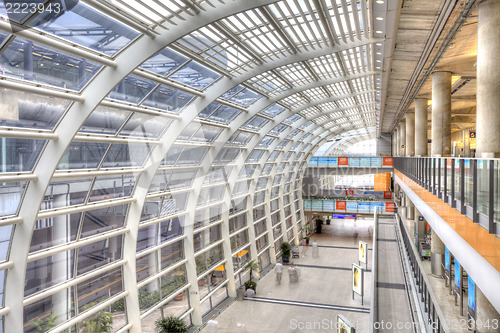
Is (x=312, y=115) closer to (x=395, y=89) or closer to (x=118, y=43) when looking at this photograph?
(x=395, y=89)

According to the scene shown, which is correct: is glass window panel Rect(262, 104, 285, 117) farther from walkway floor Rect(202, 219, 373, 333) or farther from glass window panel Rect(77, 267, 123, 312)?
glass window panel Rect(77, 267, 123, 312)

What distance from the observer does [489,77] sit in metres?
9.10

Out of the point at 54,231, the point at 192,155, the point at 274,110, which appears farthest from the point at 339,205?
the point at 54,231

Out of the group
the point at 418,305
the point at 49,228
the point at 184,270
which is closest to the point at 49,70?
the point at 49,228

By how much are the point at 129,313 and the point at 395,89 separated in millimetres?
17496

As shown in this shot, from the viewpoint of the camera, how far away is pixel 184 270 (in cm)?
1925

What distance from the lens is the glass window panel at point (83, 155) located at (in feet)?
37.1

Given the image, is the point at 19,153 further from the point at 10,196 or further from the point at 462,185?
the point at 462,185

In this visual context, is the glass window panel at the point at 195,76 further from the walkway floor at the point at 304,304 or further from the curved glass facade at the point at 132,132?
the walkway floor at the point at 304,304

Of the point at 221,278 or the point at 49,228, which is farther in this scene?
the point at 221,278

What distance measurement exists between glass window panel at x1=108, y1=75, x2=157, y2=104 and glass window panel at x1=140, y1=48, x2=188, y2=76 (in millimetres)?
490

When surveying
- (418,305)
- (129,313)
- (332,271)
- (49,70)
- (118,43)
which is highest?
(118,43)

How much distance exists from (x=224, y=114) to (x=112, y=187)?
6.71 m

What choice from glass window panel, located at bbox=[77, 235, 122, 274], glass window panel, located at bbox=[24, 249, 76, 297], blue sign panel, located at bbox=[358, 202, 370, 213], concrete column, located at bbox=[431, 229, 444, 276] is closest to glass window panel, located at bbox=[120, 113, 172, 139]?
glass window panel, located at bbox=[77, 235, 122, 274]
